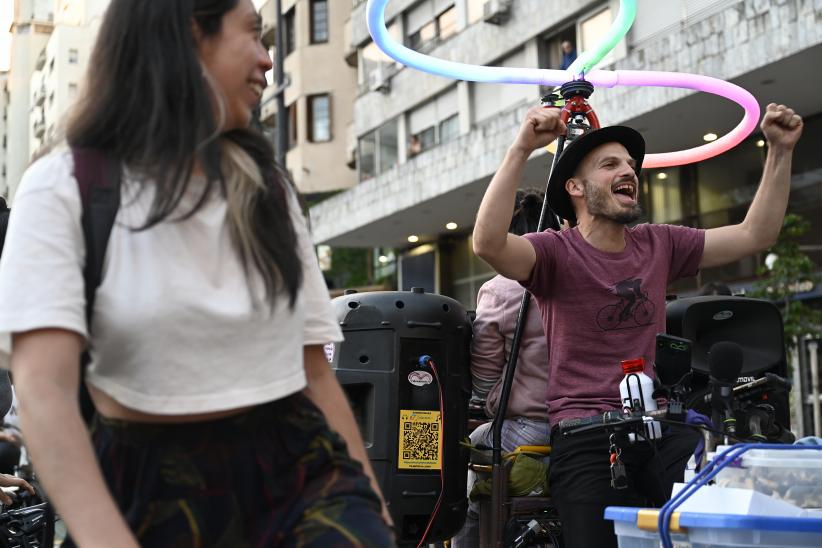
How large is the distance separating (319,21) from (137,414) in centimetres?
3764

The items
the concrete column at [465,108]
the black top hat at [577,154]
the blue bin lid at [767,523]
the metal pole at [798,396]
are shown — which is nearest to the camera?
the blue bin lid at [767,523]

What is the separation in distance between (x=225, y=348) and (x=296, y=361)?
173 millimetres

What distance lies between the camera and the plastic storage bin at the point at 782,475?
3.02m

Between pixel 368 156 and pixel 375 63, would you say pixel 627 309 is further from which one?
pixel 375 63

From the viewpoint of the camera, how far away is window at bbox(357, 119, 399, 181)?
99.1 feet

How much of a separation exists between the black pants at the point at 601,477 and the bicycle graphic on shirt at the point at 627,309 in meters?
0.42

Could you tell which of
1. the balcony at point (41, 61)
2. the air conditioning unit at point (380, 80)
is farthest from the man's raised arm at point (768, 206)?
the balcony at point (41, 61)

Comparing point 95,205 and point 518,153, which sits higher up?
point 518,153

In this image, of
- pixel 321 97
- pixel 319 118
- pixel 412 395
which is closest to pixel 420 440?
pixel 412 395

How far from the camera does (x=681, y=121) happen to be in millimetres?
19062

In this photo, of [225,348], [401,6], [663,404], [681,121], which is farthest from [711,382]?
[401,6]

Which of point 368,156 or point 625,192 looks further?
point 368,156

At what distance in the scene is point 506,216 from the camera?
425 cm

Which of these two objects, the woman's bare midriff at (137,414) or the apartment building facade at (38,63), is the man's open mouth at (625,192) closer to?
the woman's bare midriff at (137,414)
